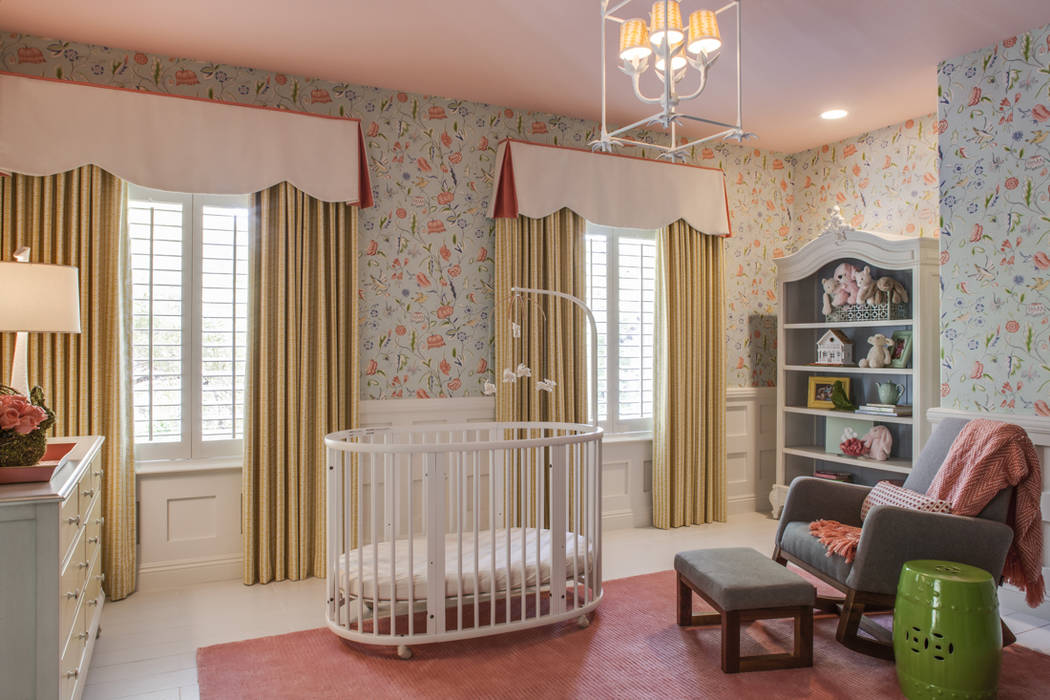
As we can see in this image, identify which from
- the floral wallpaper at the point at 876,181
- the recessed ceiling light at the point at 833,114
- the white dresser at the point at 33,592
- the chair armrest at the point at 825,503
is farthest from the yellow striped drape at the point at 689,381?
the white dresser at the point at 33,592

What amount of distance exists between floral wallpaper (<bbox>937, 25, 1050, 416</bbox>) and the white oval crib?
1.92 meters

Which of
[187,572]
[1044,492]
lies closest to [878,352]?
[1044,492]

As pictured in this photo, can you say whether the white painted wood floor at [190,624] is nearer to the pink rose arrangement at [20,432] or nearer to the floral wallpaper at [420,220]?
the pink rose arrangement at [20,432]

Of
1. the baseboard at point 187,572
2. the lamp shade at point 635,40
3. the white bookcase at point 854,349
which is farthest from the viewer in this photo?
the white bookcase at point 854,349

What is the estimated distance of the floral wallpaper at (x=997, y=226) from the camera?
10.3ft

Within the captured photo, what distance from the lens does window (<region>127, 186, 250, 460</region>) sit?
3414 mm

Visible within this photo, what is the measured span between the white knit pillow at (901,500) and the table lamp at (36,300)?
3.08 meters

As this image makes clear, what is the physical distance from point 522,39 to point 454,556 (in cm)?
225

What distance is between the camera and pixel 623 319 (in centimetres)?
458

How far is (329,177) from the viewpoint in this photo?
3619mm

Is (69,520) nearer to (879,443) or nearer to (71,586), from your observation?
(71,586)

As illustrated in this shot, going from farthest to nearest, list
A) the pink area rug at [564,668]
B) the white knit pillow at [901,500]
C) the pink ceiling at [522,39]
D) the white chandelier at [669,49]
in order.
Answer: the pink ceiling at [522,39]
the white knit pillow at [901,500]
the pink area rug at [564,668]
the white chandelier at [669,49]

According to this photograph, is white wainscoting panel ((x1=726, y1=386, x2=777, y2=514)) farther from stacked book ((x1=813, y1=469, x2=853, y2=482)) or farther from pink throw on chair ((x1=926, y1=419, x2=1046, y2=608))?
pink throw on chair ((x1=926, y1=419, x2=1046, y2=608))

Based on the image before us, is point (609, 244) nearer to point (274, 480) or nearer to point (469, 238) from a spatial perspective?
point (469, 238)
